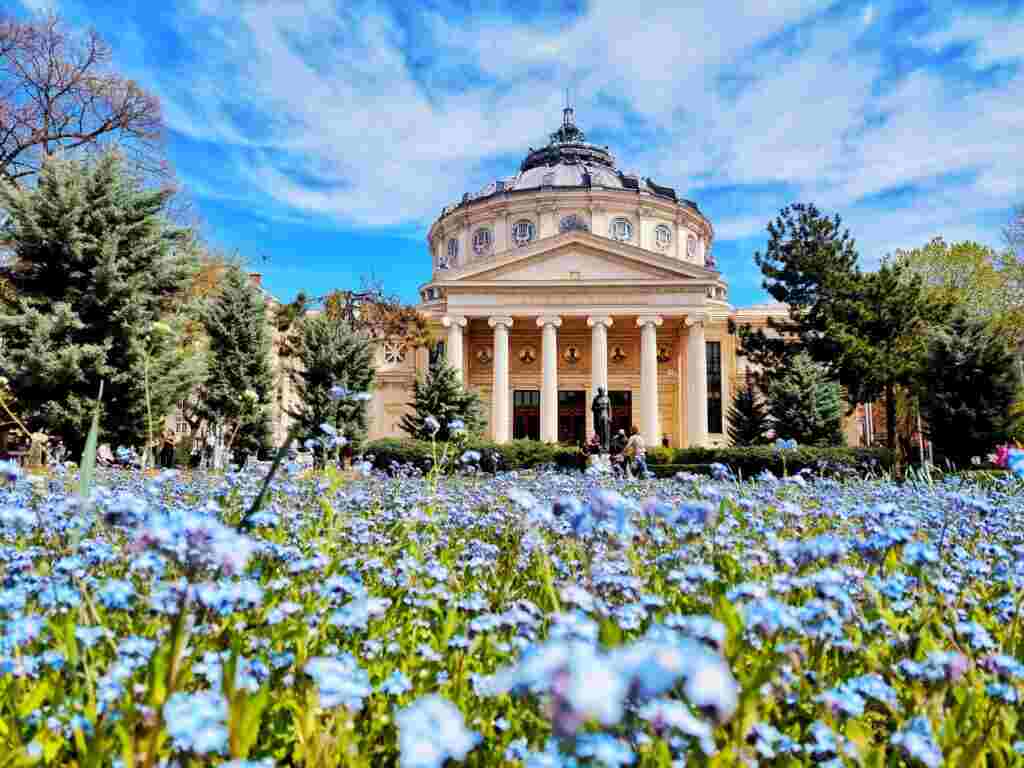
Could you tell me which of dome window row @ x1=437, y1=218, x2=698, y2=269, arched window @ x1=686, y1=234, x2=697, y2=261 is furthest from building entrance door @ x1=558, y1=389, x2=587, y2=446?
arched window @ x1=686, y1=234, x2=697, y2=261

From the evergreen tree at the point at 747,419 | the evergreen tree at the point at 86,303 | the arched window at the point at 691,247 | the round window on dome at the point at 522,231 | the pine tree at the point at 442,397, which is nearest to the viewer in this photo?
the evergreen tree at the point at 86,303

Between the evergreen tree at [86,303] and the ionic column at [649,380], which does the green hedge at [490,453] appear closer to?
the evergreen tree at [86,303]

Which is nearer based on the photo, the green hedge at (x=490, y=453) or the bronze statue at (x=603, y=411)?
the green hedge at (x=490, y=453)

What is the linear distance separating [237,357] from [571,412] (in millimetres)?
21983

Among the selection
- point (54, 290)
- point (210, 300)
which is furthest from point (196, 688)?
point (210, 300)

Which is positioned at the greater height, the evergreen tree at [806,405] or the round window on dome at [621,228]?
the round window on dome at [621,228]

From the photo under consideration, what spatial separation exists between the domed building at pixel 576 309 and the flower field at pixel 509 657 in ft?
101

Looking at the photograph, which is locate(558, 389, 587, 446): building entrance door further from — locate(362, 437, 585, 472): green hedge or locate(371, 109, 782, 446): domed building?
locate(362, 437, 585, 472): green hedge

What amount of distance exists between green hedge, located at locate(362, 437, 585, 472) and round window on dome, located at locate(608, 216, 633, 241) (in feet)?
85.8

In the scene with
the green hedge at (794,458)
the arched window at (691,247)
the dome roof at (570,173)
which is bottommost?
the green hedge at (794,458)

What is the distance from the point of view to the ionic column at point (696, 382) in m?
34.3

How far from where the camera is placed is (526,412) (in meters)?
39.9

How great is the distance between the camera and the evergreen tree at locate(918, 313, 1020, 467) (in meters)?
19.4

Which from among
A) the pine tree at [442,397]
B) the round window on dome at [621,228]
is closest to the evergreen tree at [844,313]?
the pine tree at [442,397]
